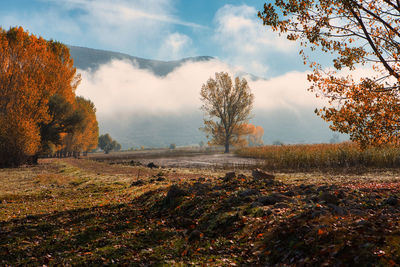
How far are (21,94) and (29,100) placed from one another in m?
1.39

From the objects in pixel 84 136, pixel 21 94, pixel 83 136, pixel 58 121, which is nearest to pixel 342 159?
pixel 21 94

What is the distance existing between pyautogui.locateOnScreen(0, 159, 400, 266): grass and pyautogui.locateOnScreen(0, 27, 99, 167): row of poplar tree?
76.3 ft

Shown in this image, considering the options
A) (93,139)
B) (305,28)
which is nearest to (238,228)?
(305,28)

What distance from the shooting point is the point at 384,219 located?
21.3 ft

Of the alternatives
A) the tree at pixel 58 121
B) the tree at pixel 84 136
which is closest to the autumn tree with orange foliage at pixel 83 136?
the tree at pixel 84 136

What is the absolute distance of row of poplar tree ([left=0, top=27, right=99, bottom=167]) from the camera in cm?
3175

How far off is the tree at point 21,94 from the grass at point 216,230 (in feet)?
75.8

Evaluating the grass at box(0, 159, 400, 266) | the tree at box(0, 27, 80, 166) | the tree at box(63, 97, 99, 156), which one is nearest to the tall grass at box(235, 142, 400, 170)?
the grass at box(0, 159, 400, 266)

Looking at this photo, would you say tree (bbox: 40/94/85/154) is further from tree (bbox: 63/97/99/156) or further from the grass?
the grass

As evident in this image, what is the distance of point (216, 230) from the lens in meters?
8.21

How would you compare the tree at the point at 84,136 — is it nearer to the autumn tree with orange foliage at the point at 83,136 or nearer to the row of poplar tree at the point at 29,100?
the autumn tree with orange foliage at the point at 83,136

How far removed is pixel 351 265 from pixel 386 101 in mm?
9356

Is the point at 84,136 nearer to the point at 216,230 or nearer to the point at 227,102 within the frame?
the point at 227,102

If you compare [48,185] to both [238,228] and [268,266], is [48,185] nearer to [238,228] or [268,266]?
[238,228]
